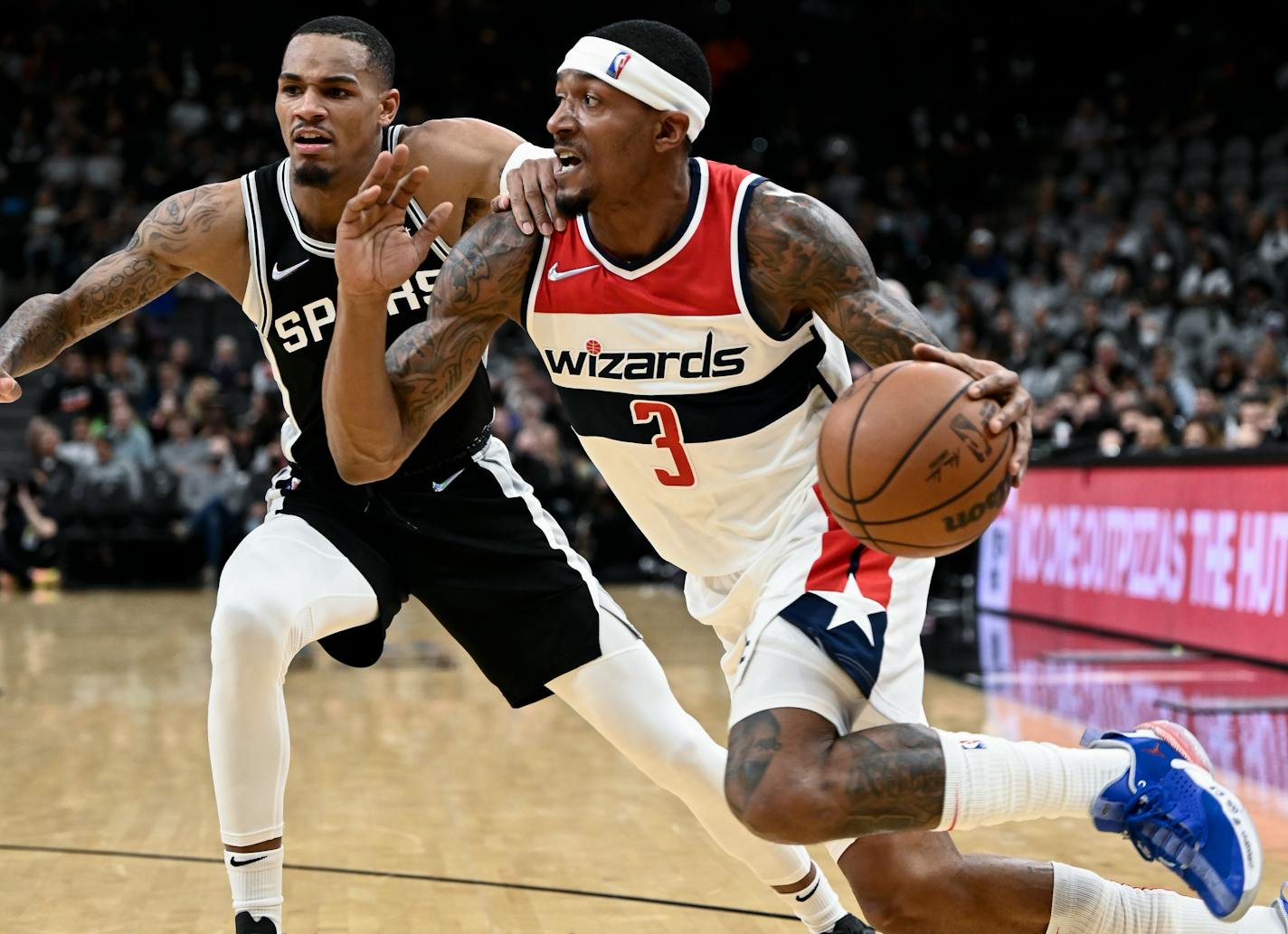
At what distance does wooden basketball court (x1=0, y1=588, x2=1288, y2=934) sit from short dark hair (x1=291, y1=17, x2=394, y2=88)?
2408mm

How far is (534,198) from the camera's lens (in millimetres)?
3756

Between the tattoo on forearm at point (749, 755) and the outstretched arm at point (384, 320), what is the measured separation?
41.5 inches

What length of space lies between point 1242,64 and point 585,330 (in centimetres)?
1962

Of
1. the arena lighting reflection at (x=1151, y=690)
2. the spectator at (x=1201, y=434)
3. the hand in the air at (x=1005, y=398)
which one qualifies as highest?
the hand in the air at (x=1005, y=398)

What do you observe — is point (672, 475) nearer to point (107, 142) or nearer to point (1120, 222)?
point (1120, 222)

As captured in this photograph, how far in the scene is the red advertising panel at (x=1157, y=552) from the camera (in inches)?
359

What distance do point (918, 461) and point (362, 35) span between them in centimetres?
207

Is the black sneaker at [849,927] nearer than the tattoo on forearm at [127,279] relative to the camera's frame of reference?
Yes

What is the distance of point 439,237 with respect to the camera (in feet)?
13.9

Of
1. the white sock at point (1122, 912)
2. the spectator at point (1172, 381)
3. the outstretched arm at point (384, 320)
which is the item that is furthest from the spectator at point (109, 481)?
the white sock at point (1122, 912)

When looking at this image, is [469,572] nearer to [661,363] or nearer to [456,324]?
[456,324]

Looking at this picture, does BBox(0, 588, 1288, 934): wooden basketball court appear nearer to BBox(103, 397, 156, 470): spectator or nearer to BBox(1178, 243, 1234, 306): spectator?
BBox(103, 397, 156, 470): spectator

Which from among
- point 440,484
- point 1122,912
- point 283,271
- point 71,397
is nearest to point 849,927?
point 1122,912

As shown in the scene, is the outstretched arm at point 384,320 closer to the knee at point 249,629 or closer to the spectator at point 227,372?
the knee at point 249,629
